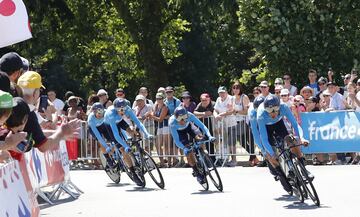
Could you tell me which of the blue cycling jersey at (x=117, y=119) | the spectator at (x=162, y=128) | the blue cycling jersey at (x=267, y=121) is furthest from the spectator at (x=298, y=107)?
the blue cycling jersey at (x=267, y=121)

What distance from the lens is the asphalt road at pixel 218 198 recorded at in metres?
12.7

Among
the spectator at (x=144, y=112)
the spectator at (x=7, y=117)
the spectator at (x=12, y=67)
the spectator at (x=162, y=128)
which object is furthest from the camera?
the spectator at (x=144, y=112)

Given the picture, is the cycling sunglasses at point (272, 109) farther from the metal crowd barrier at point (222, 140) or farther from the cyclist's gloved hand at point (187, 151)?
the metal crowd barrier at point (222, 140)

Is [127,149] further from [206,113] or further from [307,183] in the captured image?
[307,183]

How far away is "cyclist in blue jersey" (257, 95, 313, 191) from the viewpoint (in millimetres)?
13734

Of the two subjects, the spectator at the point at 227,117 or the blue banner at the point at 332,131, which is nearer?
the blue banner at the point at 332,131

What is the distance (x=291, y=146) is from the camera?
1358cm

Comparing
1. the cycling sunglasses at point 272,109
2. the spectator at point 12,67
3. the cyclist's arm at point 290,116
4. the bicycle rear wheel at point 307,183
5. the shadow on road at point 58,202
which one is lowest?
the shadow on road at point 58,202

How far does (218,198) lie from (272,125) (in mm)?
1548

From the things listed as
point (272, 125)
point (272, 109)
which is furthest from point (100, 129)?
point (272, 109)

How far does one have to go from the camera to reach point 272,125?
46.2ft

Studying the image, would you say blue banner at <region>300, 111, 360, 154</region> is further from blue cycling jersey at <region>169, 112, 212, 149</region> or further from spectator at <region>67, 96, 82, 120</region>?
spectator at <region>67, 96, 82, 120</region>

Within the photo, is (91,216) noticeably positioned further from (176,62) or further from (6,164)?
(176,62)

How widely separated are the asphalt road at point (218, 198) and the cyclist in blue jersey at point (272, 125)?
0.67 metres
